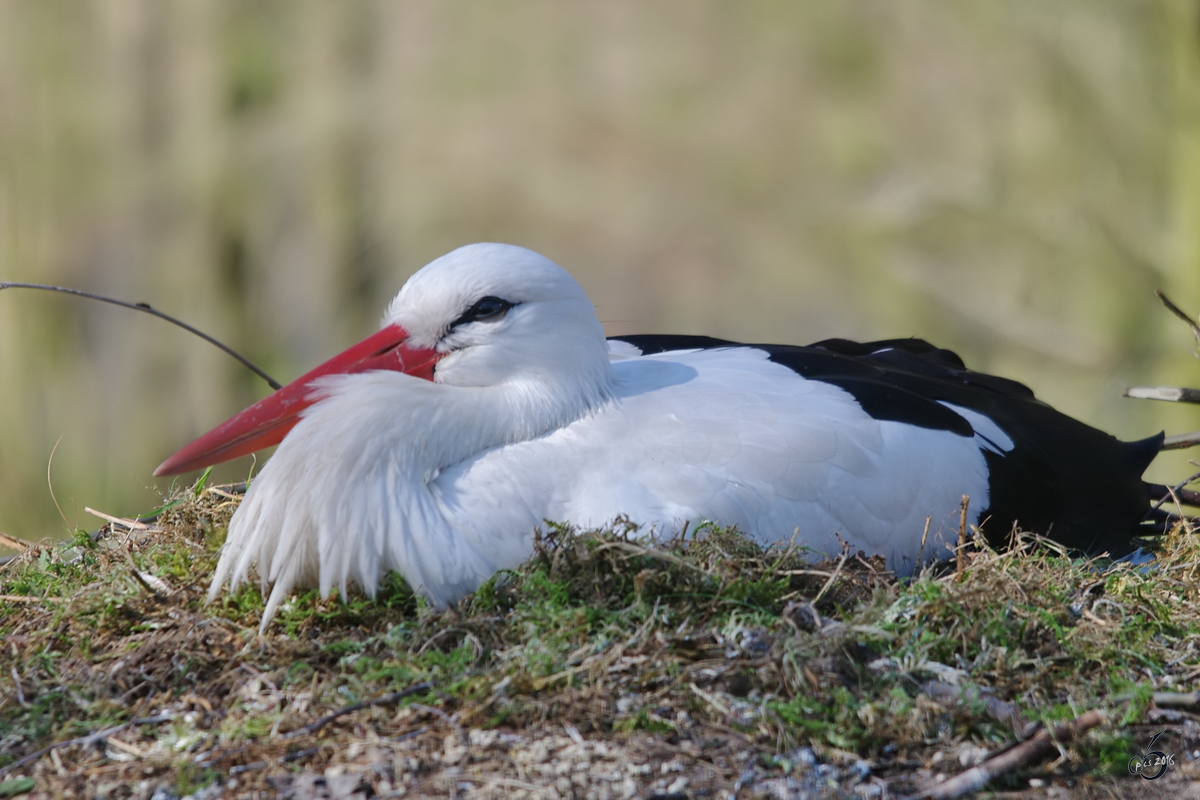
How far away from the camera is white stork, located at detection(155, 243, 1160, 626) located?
240 centimetres

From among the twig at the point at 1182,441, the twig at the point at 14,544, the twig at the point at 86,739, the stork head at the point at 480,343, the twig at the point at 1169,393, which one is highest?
the stork head at the point at 480,343

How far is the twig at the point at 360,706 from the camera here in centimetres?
193

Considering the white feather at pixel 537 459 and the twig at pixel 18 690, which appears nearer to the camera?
the twig at pixel 18 690

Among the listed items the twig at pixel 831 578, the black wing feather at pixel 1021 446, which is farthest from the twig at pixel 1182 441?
the twig at pixel 831 578

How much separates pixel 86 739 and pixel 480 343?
1.22 meters

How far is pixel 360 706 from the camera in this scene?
1.99 metres

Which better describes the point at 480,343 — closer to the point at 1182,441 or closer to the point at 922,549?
the point at 922,549

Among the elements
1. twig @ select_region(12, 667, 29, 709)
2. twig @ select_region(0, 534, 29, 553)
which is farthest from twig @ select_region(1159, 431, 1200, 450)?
twig @ select_region(0, 534, 29, 553)

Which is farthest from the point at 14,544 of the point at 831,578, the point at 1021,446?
the point at 1021,446

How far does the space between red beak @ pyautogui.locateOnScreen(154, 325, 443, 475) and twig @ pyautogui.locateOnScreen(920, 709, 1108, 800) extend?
1542 millimetres

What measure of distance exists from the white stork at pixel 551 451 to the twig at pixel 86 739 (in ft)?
1.00

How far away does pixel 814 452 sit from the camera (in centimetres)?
256

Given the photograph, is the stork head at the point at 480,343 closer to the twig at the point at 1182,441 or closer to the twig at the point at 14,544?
the twig at the point at 14,544

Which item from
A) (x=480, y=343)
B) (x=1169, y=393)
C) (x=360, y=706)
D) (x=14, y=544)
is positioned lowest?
(x=14, y=544)
